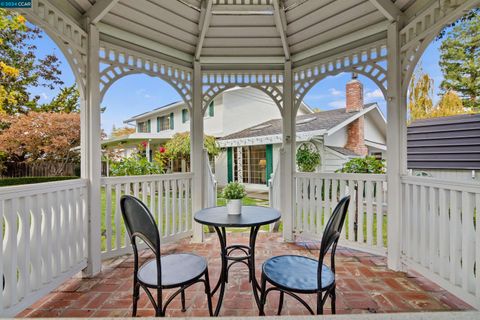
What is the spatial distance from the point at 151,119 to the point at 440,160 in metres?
14.5

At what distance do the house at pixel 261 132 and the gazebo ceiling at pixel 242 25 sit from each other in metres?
4.72

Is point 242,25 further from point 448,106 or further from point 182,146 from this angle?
point 182,146

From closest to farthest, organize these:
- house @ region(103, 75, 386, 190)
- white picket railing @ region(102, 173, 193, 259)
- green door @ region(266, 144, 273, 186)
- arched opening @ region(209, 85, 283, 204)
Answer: white picket railing @ region(102, 173, 193, 259)
house @ region(103, 75, 386, 190)
green door @ region(266, 144, 273, 186)
arched opening @ region(209, 85, 283, 204)

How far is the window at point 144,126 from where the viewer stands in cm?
1616

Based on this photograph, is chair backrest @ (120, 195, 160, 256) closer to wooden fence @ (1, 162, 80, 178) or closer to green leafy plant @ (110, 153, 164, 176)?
green leafy plant @ (110, 153, 164, 176)

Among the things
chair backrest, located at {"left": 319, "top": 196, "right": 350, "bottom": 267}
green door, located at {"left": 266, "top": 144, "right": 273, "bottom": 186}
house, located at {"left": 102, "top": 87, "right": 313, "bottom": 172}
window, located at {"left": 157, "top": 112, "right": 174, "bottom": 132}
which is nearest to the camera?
chair backrest, located at {"left": 319, "top": 196, "right": 350, "bottom": 267}

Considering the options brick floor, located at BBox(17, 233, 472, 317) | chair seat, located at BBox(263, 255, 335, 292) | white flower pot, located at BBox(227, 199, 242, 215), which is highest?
white flower pot, located at BBox(227, 199, 242, 215)

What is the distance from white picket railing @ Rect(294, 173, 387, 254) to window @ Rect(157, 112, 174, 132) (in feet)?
36.5

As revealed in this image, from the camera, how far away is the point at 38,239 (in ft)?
7.45

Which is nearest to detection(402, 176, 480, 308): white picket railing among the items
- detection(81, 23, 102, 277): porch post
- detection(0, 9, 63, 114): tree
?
detection(81, 23, 102, 277): porch post

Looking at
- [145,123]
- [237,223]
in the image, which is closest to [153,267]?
[237,223]

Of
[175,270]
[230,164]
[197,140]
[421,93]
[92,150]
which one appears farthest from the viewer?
[230,164]

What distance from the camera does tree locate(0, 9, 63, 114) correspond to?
7.98m

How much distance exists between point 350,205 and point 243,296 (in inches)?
82.9
